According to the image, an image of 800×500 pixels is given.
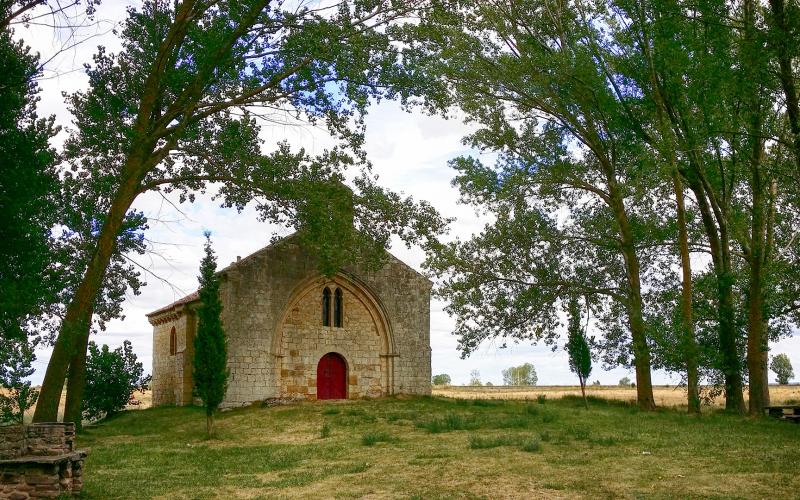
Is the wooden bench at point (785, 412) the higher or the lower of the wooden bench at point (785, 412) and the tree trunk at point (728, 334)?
the lower

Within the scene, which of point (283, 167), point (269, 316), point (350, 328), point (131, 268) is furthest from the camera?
point (350, 328)

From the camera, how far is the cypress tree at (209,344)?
21.9m

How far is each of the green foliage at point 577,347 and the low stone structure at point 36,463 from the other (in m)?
18.5

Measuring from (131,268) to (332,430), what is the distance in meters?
9.66

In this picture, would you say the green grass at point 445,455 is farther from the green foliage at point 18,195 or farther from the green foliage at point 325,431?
the green foliage at point 18,195

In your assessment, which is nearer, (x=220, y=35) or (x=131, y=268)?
(x=220, y=35)

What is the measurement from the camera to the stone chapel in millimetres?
26938

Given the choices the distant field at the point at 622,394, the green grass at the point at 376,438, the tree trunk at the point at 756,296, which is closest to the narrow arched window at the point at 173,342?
the distant field at the point at 622,394

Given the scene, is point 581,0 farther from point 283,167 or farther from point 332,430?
point 332,430

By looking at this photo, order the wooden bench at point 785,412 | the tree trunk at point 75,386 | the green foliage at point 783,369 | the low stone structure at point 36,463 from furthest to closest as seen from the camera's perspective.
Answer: the green foliage at point 783,369 → the tree trunk at point 75,386 → the wooden bench at point 785,412 → the low stone structure at point 36,463

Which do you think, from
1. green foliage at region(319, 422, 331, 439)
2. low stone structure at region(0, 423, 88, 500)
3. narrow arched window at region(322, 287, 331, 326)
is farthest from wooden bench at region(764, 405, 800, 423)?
low stone structure at region(0, 423, 88, 500)

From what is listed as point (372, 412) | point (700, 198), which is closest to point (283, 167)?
point (372, 412)

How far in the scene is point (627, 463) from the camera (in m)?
13.6

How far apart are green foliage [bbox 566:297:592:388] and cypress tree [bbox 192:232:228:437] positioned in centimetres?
Answer: 1219
